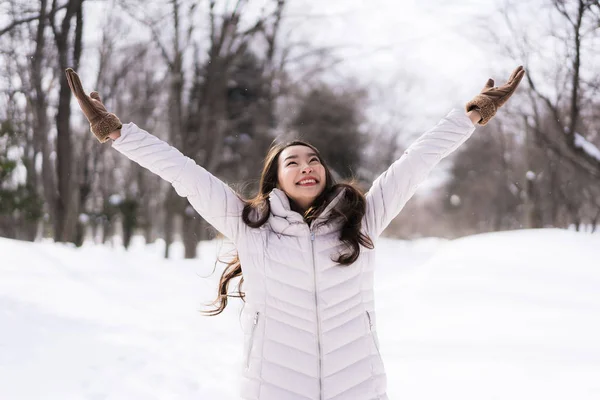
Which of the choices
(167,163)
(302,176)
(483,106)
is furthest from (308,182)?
(483,106)

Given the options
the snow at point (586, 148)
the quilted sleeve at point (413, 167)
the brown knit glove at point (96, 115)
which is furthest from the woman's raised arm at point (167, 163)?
the snow at point (586, 148)

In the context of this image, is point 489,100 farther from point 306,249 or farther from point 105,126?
point 105,126

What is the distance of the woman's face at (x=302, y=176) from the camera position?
7.68ft

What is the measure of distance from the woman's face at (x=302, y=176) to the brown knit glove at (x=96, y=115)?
0.73 metres

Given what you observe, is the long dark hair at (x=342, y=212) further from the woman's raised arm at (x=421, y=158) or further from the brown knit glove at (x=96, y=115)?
the brown knit glove at (x=96, y=115)

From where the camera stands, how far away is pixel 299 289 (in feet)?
6.98

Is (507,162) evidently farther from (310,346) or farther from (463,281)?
(310,346)

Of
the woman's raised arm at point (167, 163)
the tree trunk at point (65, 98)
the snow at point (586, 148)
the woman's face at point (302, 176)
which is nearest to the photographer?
the woman's raised arm at point (167, 163)

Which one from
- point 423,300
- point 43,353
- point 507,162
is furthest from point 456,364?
point 507,162

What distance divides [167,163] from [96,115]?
0.37 metres

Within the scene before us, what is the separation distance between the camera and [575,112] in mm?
9453

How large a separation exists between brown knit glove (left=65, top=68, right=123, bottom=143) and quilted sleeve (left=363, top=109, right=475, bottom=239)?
1140 millimetres

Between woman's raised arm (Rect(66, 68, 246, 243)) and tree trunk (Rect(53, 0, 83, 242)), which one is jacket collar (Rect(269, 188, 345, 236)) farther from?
tree trunk (Rect(53, 0, 83, 242))

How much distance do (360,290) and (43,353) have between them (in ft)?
11.3
